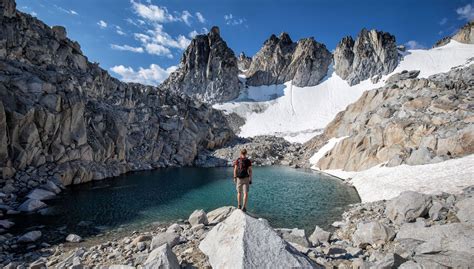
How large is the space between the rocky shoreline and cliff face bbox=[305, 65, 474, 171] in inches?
511

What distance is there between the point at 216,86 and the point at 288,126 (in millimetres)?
43281

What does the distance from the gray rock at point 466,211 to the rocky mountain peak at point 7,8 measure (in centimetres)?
6964

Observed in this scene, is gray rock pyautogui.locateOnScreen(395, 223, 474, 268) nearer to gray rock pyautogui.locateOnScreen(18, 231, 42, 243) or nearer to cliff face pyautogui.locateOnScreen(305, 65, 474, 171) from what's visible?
gray rock pyautogui.locateOnScreen(18, 231, 42, 243)

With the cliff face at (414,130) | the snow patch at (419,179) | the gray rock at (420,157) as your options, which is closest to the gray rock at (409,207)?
the snow patch at (419,179)

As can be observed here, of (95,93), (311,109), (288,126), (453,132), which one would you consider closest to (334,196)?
(453,132)

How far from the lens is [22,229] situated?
18.3m

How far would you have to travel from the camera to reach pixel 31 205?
2284 cm

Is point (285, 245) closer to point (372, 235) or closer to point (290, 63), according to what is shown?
point (372, 235)

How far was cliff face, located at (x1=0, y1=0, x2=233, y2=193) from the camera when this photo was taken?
100ft

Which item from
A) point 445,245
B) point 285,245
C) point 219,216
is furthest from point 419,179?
point 285,245

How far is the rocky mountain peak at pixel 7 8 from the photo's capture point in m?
52.7

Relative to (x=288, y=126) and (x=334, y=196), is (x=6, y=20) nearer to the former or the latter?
(x=334, y=196)

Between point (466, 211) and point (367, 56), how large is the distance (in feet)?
457

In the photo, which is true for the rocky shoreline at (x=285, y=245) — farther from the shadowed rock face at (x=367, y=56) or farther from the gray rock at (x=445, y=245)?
the shadowed rock face at (x=367, y=56)
